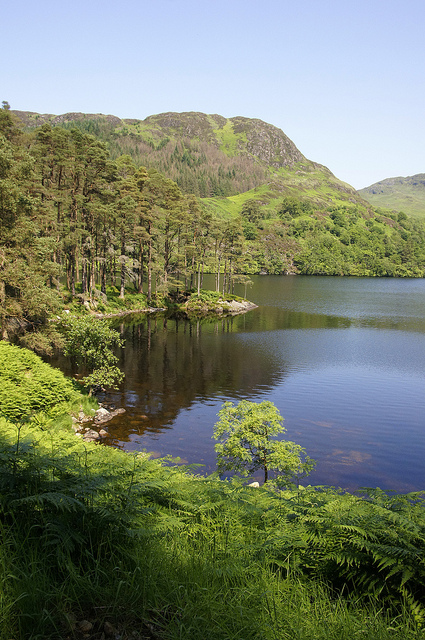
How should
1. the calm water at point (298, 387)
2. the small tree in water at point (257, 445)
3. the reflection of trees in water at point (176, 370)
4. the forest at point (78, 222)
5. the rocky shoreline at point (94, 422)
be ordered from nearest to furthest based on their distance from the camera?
the small tree in water at point (257, 445) < the rocky shoreline at point (94, 422) < the calm water at point (298, 387) < the reflection of trees in water at point (176, 370) < the forest at point (78, 222)

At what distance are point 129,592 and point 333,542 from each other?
9.09 ft

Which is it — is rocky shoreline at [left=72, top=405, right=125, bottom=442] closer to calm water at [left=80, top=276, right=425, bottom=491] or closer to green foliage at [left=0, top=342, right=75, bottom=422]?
calm water at [left=80, top=276, right=425, bottom=491]

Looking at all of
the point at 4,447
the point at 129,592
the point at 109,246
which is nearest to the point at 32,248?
the point at 4,447

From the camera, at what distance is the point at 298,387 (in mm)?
35750

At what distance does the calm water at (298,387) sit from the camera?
2305cm

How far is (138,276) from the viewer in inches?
3017

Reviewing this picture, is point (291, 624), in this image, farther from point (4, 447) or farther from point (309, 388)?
point (309, 388)

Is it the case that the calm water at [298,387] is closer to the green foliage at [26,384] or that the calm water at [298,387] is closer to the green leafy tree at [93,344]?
the green leafy tree at [93,344]

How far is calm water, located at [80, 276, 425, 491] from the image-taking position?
23047mm

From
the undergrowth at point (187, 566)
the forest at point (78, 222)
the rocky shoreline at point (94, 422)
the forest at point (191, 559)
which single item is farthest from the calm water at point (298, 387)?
the undergrowth at point (187, 566)

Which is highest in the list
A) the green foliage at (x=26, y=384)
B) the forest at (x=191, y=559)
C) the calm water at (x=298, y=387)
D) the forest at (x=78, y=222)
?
the forest at (x=78, y=222)

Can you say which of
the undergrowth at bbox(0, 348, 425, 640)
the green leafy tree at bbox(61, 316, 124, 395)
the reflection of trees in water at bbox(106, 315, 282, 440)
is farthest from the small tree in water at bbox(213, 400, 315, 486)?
the green leafy tree at bbox(61, 316, 124, 395)

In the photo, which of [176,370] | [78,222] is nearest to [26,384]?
[176,370]

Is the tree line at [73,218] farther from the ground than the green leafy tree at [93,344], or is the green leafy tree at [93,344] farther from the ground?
the tree line at [73,218]
